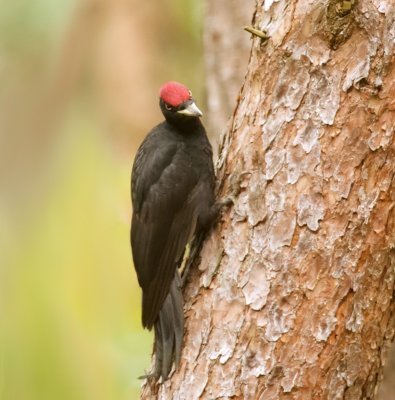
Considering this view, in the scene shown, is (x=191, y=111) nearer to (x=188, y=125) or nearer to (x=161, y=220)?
(x=188, y=125)

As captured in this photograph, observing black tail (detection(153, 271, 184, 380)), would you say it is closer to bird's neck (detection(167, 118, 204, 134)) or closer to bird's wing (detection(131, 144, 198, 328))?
bird's wing (detection(131, 144, 198, 328))

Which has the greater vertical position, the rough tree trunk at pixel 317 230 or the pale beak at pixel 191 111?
the pale beak at pixel 191 111

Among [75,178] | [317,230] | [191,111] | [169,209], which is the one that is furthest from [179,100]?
[75,178]

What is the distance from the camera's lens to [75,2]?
20.6 ft

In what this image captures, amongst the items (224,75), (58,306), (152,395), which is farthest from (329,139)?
(58,306)

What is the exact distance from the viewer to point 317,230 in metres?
3.12

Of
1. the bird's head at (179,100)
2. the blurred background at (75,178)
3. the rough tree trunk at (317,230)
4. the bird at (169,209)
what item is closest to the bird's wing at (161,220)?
the bird at (169,209)

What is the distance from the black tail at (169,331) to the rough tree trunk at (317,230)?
0.14 meters

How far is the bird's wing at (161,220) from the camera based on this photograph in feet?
11.6

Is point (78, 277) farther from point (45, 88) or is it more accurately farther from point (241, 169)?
point (241, 169)

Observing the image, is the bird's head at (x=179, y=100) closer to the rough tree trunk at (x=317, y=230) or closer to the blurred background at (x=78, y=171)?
the rough tree trunk at (x=317, y=230)

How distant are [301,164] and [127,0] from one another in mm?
3618

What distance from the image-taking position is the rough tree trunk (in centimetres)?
311

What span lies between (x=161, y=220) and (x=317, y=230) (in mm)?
771
